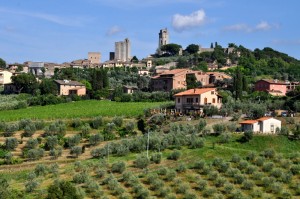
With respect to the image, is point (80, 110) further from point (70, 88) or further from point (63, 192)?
point (63, 192)

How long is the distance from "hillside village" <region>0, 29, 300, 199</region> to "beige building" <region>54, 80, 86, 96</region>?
0.58 feet

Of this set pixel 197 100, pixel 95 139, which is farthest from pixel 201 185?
pixel 197 100

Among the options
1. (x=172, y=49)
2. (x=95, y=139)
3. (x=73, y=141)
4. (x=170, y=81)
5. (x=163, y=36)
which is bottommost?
(x=73, y=141)

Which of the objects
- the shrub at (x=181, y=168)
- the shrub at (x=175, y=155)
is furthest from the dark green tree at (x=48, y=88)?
the shrub at (x=181, y=168)

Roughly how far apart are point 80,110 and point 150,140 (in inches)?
1004

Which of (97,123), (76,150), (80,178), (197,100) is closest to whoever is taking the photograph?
(80,178)

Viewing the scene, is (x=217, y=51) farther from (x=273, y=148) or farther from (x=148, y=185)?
(x=148, y=185)

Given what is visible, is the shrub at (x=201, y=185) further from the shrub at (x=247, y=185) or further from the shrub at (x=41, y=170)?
the shrub at (x=41, y=170)

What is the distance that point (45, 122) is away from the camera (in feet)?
215

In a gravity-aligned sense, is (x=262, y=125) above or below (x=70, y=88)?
below

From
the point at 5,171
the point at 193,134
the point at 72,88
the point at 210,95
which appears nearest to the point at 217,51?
the point at 72,88

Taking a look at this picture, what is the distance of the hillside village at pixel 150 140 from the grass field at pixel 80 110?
0.49 feet

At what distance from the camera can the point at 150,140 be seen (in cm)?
5066

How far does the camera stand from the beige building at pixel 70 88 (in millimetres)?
92500
